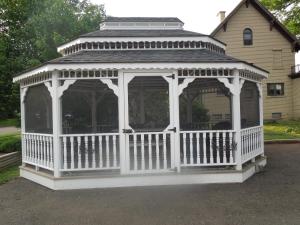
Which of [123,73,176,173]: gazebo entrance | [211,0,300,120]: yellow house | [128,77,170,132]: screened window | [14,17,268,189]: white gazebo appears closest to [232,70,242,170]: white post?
[14,17,268,189]: white gazebo

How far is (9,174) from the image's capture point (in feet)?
37.6

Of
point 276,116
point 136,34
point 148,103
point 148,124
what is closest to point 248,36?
point 276,116

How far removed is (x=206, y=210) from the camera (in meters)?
6.71

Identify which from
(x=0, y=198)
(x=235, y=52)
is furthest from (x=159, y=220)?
(x=235, y=52)

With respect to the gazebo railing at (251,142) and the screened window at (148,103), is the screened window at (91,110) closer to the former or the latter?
the screened window at (148,103)

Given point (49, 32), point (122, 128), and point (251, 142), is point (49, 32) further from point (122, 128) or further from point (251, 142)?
point (251, 142)

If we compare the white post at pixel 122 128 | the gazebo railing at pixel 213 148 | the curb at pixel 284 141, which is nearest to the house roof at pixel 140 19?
the white post at pixel 122 128

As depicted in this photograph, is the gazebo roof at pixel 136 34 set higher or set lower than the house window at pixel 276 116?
higher

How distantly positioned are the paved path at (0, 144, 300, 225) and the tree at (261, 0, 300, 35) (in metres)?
31.1

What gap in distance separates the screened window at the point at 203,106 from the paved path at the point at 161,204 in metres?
2.93

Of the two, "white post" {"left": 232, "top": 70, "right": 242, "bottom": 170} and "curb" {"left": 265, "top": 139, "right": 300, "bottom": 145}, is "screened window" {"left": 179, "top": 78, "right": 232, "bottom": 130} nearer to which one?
"white post" {"left": 232, "top": 70, "right": 242, "bottom": 170}

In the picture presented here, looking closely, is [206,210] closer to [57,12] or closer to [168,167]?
[168,167]

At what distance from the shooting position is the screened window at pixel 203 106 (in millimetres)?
11893

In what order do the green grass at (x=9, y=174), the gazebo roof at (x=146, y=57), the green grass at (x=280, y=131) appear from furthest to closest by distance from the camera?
the green grass at (x=280, y=131) → the green grass at (x=9, y=174) → the gazebo roof at (x=146, y=57)
